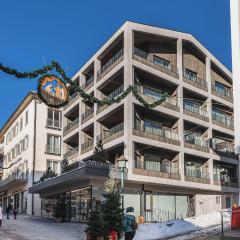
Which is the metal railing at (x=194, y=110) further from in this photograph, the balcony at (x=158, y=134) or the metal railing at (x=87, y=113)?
the metal railing at (x=87, y=113)

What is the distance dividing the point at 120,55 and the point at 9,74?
24401 millimetres

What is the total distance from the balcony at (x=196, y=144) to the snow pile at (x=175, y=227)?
63.0ft

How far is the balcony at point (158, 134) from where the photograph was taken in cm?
4141

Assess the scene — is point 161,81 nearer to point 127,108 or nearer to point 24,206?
point 127,108

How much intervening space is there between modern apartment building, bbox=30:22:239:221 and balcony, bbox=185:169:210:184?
0.33 feet

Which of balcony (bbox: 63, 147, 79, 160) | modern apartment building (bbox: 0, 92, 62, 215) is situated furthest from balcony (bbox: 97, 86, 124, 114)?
modern apartment building (bbox: 0, 92, 62, 215)

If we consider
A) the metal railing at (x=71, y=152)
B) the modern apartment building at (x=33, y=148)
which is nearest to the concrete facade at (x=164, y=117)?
the metal railing at (x=71, y=152)

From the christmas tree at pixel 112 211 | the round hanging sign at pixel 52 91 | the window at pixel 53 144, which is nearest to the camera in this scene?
the round hanging sign at pixel 52 91

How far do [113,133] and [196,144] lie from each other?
32.3ft

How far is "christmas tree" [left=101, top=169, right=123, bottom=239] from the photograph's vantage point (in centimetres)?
2142

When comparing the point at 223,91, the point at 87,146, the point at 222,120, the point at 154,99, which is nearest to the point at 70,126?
the point at 87,146

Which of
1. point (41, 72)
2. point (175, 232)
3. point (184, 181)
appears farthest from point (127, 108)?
point (41, 72)

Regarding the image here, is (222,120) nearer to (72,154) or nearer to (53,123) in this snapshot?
(72,154)

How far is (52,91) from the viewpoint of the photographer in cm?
1900
